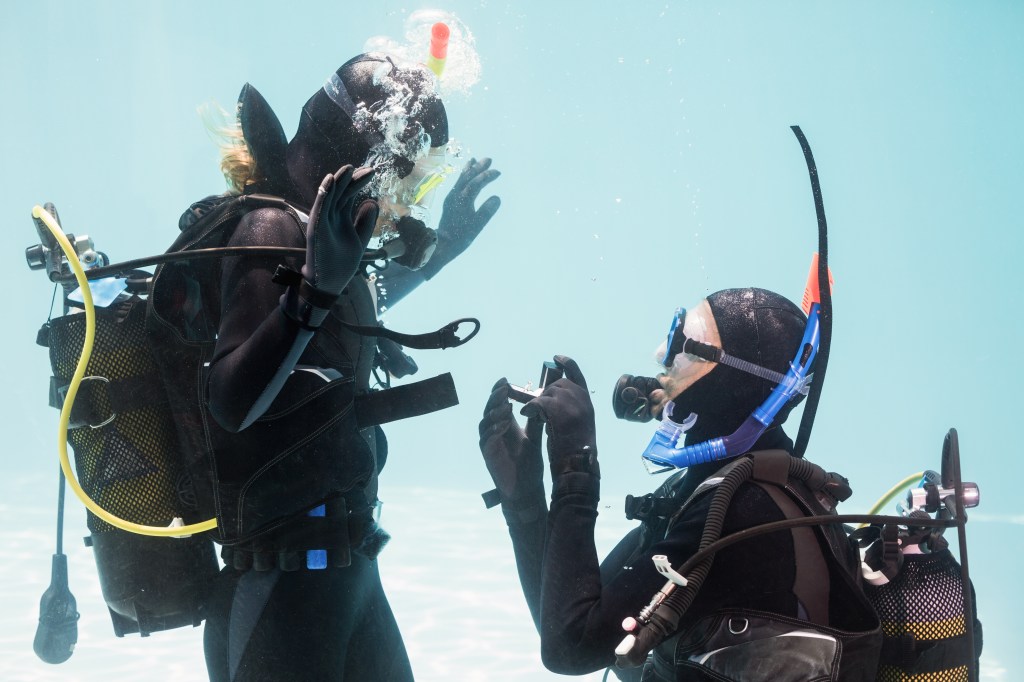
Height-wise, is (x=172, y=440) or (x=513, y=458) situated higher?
(x=172, y=440)

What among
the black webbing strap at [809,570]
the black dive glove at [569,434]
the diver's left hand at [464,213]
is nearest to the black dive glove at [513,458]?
the black dive glove at [569,434]

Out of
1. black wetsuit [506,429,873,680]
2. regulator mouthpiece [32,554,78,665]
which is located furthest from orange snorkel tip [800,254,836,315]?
regulator mouthpiece [32,554,78,665]

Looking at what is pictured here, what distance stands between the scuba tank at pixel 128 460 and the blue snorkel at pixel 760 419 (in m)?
1.58

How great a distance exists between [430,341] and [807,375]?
4.17ft

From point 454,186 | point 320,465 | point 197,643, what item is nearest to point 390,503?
point 197,643

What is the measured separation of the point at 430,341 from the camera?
6.89 feet

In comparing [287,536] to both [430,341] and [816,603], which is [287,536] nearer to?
[430,341]

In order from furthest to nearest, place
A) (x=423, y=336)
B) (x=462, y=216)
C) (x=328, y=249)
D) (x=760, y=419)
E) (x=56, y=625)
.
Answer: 1. (x=462, y=216)
2. (x=56, y=625)
3. (x=760, y=419)
4. (x=423, y=336)
5. (x=328, y=249)

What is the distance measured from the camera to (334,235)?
5.41ft

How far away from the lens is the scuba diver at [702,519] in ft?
5.74

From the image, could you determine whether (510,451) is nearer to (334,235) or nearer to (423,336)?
(423,336)

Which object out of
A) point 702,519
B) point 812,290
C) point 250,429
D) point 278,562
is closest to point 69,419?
point 250,429

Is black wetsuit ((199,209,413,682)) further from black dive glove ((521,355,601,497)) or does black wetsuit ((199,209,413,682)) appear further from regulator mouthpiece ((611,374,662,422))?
regulator mouthpiece ((611,374,662,422))

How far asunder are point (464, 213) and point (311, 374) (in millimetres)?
1887
